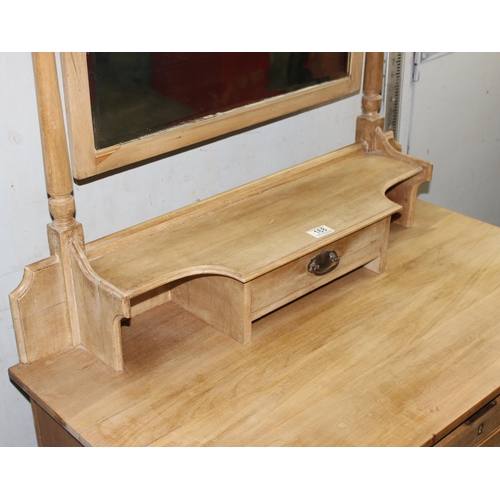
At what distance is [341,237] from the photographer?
62.9 inches

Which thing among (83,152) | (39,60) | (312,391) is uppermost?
(39,60)

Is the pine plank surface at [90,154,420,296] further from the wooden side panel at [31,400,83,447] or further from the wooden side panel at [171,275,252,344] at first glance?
the wooden side panel at [31,400,83,447]

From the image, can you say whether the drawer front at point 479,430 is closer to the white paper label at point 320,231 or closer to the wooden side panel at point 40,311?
the white paper label at point 320,231

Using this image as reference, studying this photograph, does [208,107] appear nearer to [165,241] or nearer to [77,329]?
[165,241]

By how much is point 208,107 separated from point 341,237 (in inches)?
15.1

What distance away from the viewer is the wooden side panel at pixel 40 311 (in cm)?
141

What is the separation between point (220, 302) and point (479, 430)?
0.55 m

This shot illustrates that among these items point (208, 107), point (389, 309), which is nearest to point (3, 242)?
point (208, 107)

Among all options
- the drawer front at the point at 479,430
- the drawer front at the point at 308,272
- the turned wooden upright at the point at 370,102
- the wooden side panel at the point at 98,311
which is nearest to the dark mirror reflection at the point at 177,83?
the turned wooden upright at the point at 370,102

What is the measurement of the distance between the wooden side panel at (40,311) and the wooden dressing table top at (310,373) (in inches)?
1.2

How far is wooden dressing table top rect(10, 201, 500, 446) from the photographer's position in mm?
1331

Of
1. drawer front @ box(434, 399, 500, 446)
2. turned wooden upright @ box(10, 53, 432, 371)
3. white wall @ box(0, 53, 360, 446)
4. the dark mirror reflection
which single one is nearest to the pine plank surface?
turned wooden upright @ box(10, 53, 432, 371)
